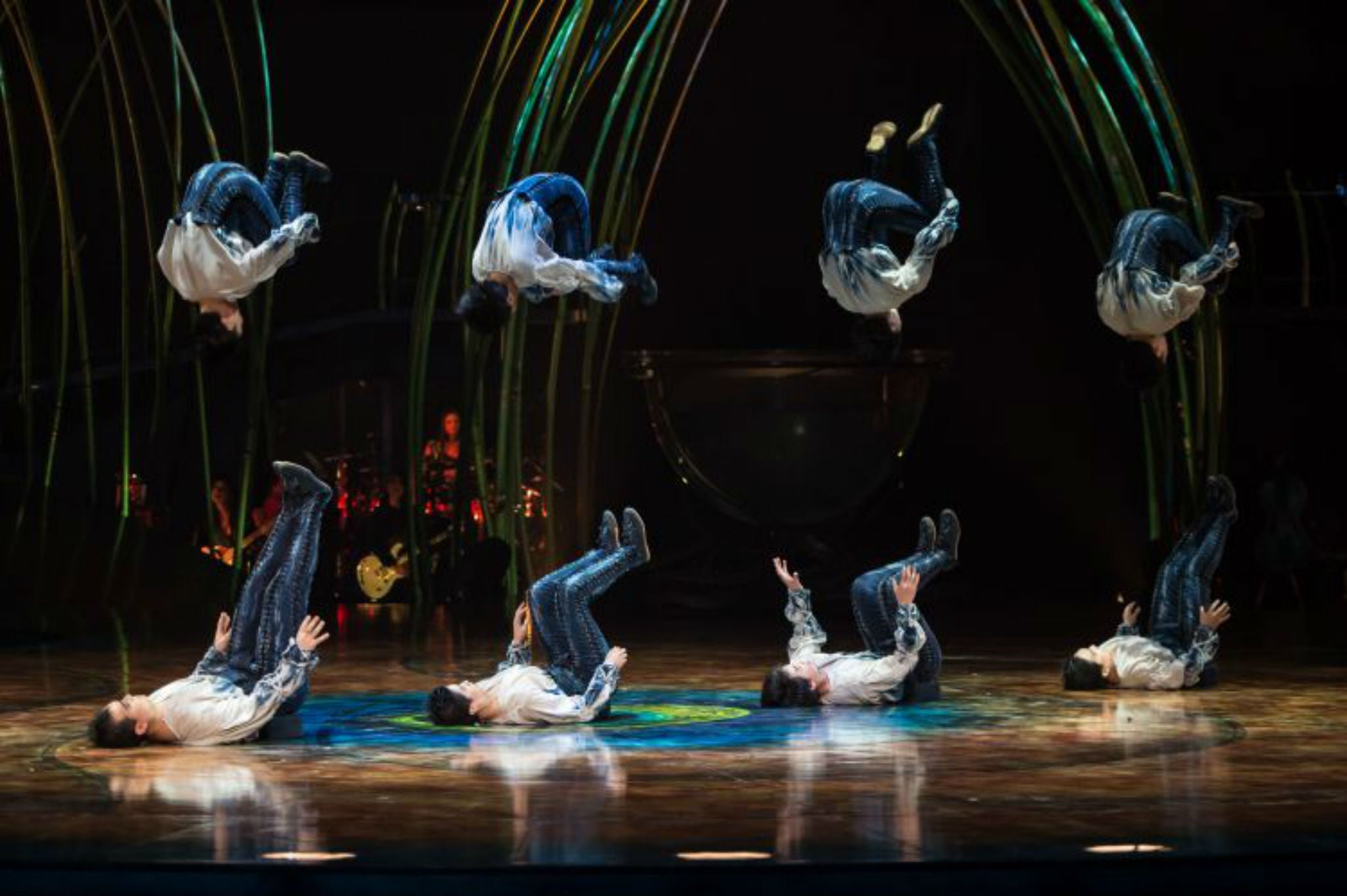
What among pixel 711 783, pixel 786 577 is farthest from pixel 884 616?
pixel 711 783

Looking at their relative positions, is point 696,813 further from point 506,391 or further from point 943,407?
point 943,407

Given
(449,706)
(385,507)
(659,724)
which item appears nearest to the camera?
(449,706)

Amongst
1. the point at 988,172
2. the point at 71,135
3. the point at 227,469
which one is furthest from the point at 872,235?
the point at 71,135

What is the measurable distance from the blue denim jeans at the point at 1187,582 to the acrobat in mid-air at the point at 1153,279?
91 cm

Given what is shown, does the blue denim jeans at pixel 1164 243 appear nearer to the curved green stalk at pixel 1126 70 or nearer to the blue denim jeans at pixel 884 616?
the blue denim jeans at pixel 884 616

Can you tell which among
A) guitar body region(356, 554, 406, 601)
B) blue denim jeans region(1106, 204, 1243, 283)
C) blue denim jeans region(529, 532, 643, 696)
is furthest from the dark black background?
blue denim jeans region(529, 532, 643, 696)

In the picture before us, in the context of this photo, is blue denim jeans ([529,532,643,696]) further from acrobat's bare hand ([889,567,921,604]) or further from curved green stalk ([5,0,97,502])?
curved green stalk ([5,0,97,502])

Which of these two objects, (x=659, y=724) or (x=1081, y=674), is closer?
(x=659, y=724)

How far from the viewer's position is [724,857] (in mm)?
5629

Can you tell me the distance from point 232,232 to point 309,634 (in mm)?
1837

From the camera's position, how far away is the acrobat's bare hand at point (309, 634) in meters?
8.34

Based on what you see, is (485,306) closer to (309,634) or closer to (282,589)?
(282,589)

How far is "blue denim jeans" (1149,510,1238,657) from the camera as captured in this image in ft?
33.8

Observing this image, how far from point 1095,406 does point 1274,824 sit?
11.3m
